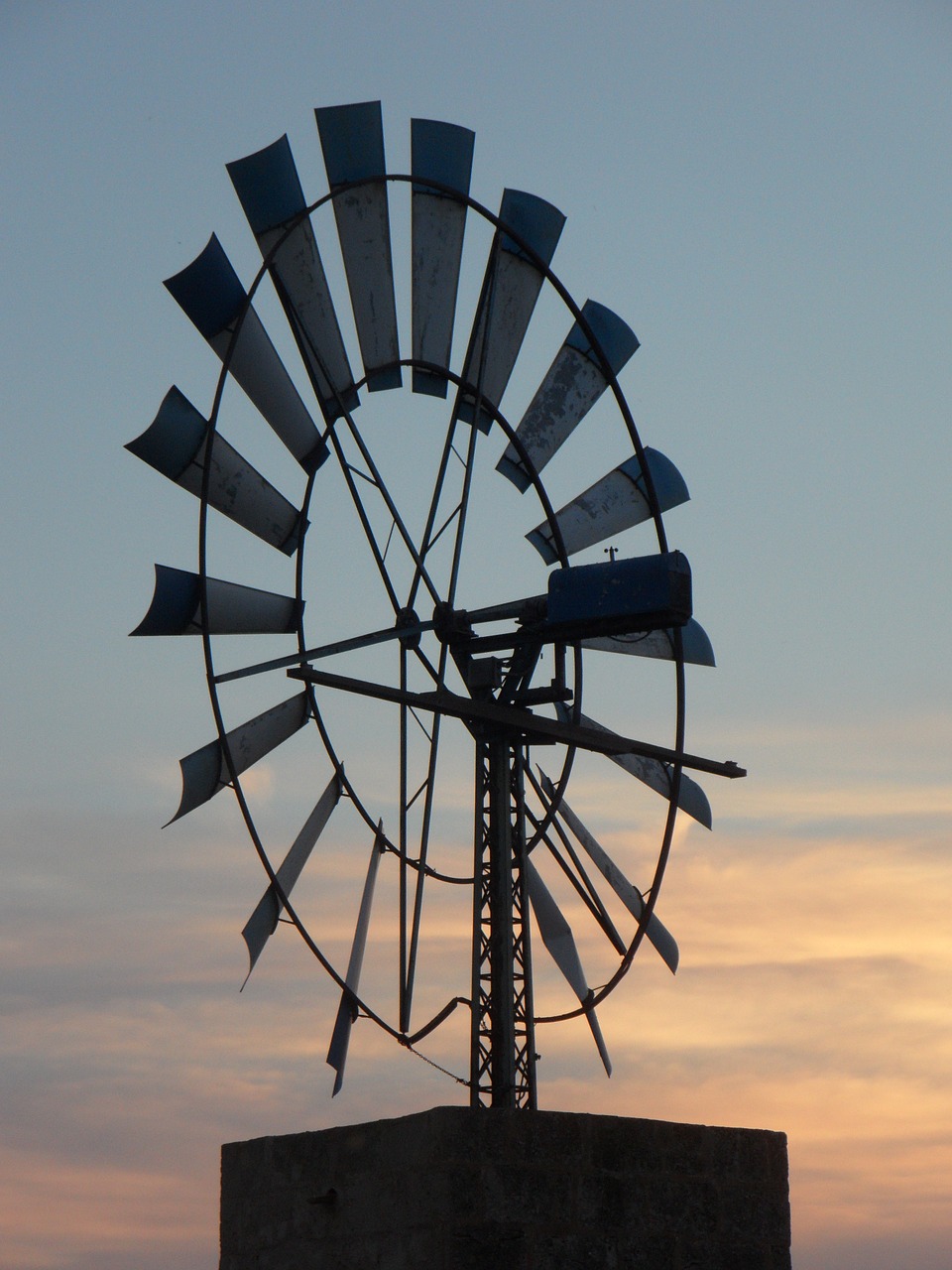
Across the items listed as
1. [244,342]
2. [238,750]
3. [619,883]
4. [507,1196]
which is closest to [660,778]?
Answer: [619,883]

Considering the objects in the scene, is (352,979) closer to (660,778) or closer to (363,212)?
(660,778)

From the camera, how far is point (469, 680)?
12773mm

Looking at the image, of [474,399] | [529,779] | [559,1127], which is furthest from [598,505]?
[559,1127]

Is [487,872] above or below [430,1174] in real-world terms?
above

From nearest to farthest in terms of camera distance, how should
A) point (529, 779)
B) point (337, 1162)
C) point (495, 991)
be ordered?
point (337, 1162) → point (495, 991) → point (529, 779)

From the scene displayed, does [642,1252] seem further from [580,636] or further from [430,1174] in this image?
[580,636]

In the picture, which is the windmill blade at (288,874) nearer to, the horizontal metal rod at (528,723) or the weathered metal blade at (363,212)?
the horizontal metal rod at (528,723)

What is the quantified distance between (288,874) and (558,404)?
4006 millimetres

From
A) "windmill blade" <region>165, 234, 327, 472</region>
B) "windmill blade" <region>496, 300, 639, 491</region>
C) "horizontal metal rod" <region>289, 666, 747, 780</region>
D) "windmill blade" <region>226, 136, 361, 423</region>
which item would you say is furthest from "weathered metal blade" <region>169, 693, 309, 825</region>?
"windmill blade" <region>496, 300, 639, 491</region>

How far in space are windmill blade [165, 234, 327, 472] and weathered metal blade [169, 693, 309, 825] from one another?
1.74 meters

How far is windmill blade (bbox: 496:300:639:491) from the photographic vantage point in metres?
13.2

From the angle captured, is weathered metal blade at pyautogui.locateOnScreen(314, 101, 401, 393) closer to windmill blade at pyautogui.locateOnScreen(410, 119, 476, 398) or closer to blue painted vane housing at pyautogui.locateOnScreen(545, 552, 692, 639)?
windmill blade at pyautogui.locateOnScreen(410, 119, 476, 398)

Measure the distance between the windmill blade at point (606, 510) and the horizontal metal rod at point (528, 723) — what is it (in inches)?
57.4

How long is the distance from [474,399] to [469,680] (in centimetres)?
209
